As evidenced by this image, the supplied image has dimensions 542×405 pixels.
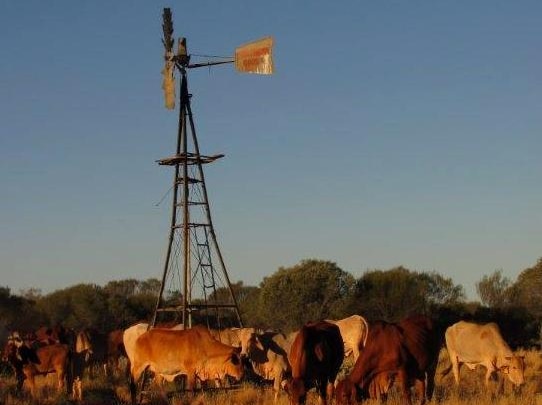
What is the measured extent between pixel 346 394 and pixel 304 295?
3842cm

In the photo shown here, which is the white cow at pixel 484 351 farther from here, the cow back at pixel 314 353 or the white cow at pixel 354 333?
the cow back at pixel 314 353

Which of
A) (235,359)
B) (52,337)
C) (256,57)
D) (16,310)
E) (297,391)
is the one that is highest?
(256,57)

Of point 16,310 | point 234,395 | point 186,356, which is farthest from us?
point 16,310

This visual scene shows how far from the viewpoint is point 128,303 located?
2808 inches

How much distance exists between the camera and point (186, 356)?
19.1 meters

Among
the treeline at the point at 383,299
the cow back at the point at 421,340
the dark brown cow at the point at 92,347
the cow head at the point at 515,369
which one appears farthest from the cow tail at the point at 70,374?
the treeline at the point at 383,299

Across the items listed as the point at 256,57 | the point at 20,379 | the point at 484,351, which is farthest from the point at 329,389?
the point at 256,57

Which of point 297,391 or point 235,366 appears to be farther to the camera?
point 235,366

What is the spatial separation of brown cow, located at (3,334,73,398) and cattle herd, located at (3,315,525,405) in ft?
0.09

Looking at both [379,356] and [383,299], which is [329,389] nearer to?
[379,356]

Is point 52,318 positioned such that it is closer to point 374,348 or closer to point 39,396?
point 39,396

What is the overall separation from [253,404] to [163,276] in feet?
23.1

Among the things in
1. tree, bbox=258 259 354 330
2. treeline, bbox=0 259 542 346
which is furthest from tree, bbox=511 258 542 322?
tree, bbox=258 259 354 330

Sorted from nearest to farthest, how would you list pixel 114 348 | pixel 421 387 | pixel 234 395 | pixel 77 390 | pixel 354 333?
pixel 421 387 < pixel 234 395 < pixel 77 390 < pixel 354 333 < pixel 114 348
